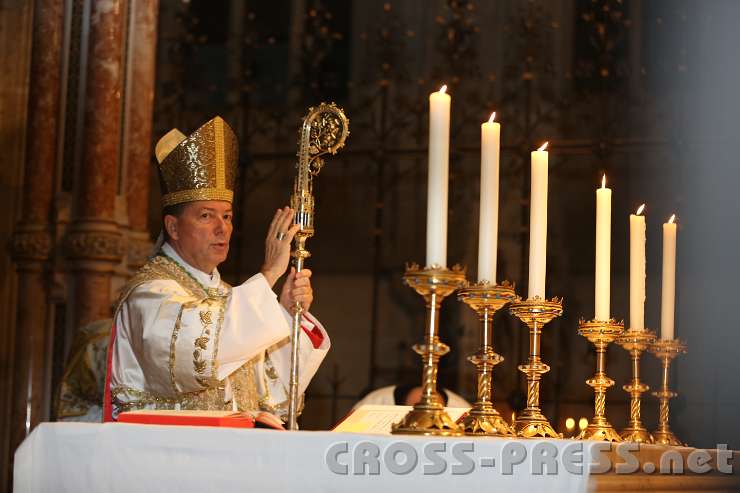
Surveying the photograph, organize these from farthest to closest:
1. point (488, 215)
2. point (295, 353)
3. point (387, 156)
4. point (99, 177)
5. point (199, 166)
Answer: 1. point (387, 156)
2. point (99, 177)
3. point (199, 166)
4. point (295, 353)
5. point (488, 215)

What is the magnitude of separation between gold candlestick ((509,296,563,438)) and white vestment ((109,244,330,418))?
775 mm

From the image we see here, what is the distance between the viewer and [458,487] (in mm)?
2139

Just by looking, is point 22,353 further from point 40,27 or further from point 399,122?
point 399,122

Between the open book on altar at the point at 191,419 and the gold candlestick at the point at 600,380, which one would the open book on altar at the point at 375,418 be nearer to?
the open book on altar at the point at 191,419

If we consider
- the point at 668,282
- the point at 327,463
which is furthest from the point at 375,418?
the point at 668,282

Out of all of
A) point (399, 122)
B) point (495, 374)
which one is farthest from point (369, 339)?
point (399, 122)

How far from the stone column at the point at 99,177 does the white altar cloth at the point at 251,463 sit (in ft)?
12.0

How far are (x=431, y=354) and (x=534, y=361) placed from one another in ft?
1.74

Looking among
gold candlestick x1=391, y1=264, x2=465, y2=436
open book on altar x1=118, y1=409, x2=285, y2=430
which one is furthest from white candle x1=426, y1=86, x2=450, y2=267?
open book on altar x1=118, y1=409, x2=285, y2=430

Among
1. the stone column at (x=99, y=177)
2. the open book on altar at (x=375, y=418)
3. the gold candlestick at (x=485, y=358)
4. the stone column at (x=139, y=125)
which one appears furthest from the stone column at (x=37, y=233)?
the gold candlestick at (x=485, y=358)

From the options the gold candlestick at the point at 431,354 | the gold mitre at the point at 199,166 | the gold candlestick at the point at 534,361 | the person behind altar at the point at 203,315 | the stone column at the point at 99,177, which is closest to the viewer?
the gold candlestick at the point at 431,354

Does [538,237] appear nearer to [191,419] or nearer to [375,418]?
[375,418]

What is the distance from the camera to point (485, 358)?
8.63 feet

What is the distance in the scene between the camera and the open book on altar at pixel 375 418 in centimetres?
263
